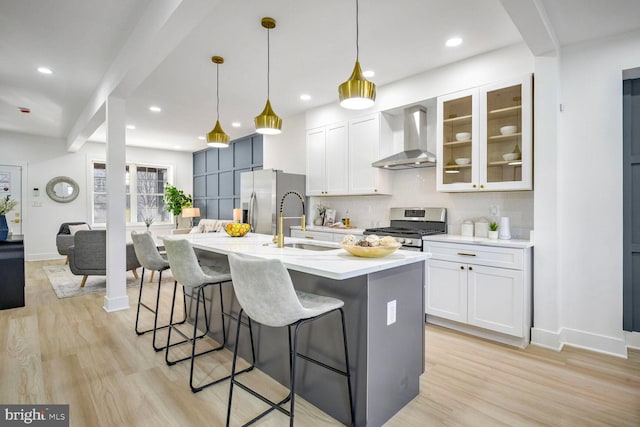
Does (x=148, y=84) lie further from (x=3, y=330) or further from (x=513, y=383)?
(x=513, y=383)

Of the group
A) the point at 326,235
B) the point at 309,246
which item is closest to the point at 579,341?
the point at 309,246

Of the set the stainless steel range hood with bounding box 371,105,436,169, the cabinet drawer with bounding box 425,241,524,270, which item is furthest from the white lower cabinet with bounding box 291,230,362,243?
the cabinet drawer with bounding box 425,241,524,270

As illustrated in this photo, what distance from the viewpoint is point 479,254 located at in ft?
10.1

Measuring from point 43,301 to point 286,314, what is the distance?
4357 millimetres

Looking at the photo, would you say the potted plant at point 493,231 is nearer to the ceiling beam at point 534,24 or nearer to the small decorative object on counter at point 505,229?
the small decorative object on counter at point 505,229

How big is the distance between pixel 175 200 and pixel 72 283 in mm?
3756

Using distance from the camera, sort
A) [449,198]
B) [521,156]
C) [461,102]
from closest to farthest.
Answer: [521,156] < [461,102] < [449,198]

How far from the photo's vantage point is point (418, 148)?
3982 millimetres

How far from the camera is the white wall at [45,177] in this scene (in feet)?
24.0

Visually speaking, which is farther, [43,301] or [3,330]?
[43,301]

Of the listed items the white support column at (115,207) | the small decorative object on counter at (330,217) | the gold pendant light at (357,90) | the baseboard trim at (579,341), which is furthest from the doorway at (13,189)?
the baseboard trim at (579,341)

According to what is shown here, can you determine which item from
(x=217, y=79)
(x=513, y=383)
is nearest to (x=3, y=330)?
(x=217, y=79)

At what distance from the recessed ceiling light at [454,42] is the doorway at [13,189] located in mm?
8641

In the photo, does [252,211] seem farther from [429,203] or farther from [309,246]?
[309,246]
